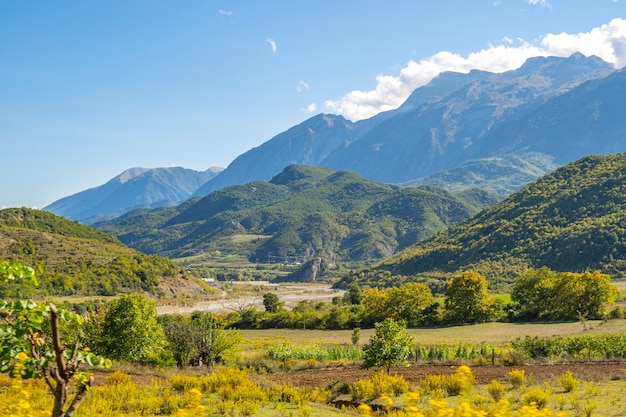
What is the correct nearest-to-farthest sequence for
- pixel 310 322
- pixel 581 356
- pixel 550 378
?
pixel 550 378
pixel 581 356
pixel 310 322

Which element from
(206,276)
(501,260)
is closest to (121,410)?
(501,260)

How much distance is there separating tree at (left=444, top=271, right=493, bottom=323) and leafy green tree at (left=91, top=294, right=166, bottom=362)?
39528 mm

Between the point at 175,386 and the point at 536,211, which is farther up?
the point at 536,211

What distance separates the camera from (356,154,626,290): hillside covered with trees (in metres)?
108

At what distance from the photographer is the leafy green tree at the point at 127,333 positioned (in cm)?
2997

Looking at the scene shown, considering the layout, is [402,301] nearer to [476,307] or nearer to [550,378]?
[476,307]

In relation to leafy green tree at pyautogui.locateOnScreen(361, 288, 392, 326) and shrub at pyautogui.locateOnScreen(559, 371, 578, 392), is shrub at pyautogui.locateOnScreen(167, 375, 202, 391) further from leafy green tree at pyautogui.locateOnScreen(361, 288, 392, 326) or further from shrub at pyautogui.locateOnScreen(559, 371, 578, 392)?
leafy green tree at pyautogui.locateOnScreen(361, 288, 392, 326)

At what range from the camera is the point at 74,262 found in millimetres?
114688

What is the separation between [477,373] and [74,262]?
110628 millimetres

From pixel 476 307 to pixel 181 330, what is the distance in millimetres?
38974

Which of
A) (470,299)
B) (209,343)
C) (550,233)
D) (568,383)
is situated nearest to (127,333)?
(209,343)

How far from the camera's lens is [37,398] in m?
13.8

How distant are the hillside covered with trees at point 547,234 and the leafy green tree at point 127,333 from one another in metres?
92.8

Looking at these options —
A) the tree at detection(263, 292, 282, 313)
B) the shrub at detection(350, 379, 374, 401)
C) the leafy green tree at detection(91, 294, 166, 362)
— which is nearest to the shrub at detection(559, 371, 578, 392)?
the shrub at detection(350, 379, 374, 401)
